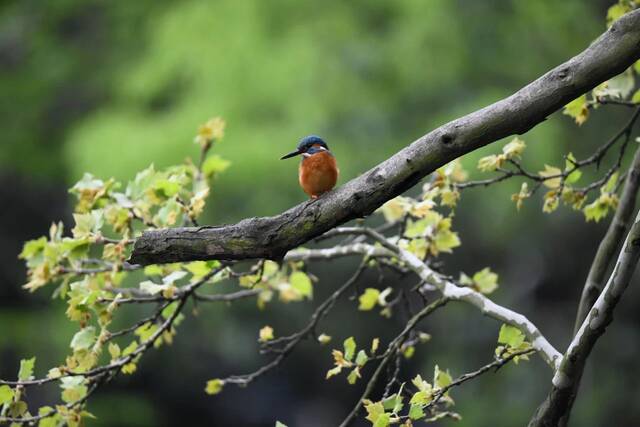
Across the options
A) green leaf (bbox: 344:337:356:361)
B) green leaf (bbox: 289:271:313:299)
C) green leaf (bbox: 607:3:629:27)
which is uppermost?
green leaf (bbox: 607:3:629:27)

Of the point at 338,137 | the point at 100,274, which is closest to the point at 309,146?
the point at 100,274

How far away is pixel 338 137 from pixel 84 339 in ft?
18.5

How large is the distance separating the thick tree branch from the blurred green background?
517 cm

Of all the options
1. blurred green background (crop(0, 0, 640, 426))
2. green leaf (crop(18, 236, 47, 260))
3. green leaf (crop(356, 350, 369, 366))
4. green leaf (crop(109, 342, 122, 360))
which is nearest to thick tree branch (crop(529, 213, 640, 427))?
green leaf (crop(356, 350, 369, 366))

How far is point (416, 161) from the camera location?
6.19 feet

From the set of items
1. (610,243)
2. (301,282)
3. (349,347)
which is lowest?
(349,347)

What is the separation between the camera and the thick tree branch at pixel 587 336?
198 cm

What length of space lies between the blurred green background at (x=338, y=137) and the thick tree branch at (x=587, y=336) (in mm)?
5167

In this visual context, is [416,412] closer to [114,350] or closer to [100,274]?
A: [114,350]

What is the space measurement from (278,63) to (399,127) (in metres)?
1.31

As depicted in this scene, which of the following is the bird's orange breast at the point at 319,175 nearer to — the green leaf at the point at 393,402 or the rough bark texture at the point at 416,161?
the rough bark texture at the point at 416,161

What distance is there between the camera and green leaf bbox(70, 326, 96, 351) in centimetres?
252

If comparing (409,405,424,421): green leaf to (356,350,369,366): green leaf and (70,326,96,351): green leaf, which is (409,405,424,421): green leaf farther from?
(70,326,96,351): green leaf

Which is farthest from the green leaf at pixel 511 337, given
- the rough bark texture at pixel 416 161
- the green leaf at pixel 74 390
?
the green leaf at pixel 74 390
